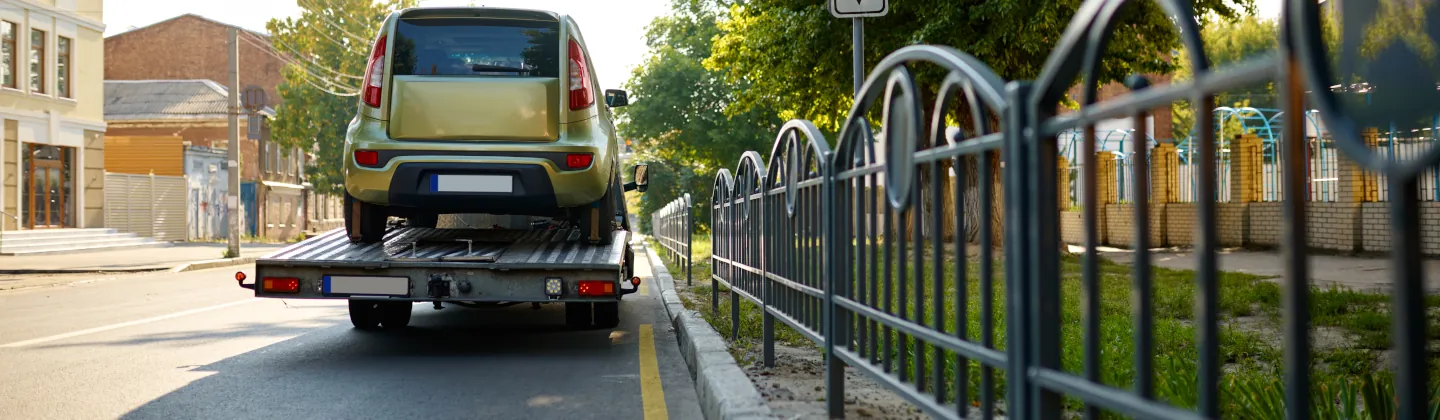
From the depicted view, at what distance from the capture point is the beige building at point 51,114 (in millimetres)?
26953

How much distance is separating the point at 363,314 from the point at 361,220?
1.04 m

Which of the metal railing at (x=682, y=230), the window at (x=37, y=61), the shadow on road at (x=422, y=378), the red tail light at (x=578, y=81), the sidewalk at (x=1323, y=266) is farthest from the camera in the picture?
the window at (x=37, y=61)

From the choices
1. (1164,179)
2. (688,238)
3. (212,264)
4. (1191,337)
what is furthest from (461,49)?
(1164,179)

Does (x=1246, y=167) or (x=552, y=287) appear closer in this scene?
(x=552, y=287)

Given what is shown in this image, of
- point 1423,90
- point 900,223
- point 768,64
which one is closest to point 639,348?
point 900,223

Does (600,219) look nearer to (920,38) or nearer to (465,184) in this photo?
(465,184)

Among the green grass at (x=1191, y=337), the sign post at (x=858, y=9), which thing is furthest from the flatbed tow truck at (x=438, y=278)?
the sign post at (x=858, y=9)

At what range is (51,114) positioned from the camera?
28.3 m

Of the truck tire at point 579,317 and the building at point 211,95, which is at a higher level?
the building at point 211,95

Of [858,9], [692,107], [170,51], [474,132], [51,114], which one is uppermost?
[170,51]

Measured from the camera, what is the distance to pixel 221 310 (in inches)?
422

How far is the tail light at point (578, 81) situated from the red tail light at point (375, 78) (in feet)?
4.28

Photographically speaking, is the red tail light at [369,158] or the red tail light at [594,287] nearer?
the red tail light at [594,287]

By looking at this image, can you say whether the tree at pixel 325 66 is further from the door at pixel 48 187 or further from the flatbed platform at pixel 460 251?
the flatbed platform at pixel 460 251
